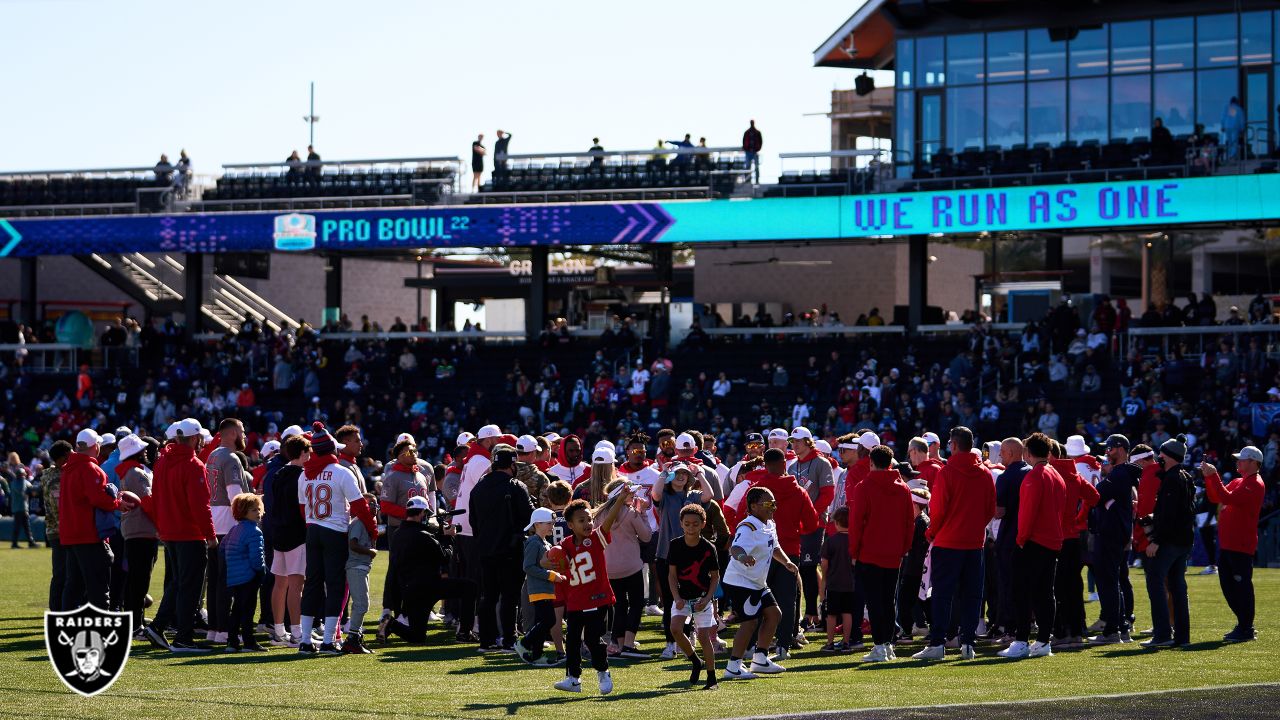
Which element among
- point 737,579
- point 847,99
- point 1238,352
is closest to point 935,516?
point 737,579

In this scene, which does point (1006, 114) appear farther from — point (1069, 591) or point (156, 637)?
point (156, 637)

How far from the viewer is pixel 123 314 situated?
A: 164ft

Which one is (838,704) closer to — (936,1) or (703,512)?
(703,512)

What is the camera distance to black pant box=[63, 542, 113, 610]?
14.3 metres

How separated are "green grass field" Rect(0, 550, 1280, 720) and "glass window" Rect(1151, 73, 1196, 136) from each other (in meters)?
23.8

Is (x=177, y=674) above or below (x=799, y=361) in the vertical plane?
below

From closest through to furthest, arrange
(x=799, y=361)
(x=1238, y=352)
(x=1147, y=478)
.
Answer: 1. (x=1147, y=478)
2. (x=1238, y=352)
3. (x=799, y=361)

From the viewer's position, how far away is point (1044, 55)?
3909 centimetres

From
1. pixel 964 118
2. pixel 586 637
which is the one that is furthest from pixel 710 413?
pixel 586 637

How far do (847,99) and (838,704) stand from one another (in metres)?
36.4

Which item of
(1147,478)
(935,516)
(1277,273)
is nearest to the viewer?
(935,516)

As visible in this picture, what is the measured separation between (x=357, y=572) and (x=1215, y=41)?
1123 inches

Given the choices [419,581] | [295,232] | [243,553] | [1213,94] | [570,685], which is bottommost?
[570,685]

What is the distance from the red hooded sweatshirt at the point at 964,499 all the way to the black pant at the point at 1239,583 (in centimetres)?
263
